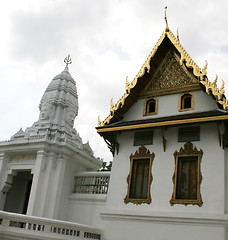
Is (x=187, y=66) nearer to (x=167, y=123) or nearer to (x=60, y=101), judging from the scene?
(x=167, y=123)

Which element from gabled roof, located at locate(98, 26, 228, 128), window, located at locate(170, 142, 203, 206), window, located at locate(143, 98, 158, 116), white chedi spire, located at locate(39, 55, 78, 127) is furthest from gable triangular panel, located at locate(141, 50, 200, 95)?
white chedi spire, located at locate(39, 55, 78, 127)

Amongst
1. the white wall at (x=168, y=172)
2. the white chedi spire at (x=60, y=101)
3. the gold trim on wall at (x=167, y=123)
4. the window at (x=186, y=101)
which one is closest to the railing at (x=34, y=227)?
the white wall at (x=168, y=172)

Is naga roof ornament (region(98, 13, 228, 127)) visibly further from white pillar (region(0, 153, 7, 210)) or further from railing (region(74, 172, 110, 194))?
white pillar (region(0, 153, 7, 210))

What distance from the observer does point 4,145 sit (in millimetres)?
14438

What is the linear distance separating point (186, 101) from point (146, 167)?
2.59 metres

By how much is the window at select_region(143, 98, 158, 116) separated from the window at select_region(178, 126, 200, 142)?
A: 4.63 ft

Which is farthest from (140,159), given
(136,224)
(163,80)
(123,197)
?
(163,80)

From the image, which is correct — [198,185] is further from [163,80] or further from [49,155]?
[49,155]

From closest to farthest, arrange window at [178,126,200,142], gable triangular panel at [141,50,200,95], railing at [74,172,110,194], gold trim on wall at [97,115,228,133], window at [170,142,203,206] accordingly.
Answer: gold trim on wall at [97,115,228,133]
window at [170,142,203,206]
window at [178,126,200,142]
gable triangular panel at [141,50,200,95]
railing at [74,172,110,194]

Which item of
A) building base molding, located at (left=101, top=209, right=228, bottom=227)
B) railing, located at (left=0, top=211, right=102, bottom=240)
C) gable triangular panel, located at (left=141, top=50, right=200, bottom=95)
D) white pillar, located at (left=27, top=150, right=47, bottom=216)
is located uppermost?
gable triangular panel, located at (left=141, top=50, right=200, bottom=95)

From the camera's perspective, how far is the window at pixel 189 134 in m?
10.0

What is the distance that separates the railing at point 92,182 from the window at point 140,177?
6.16 ft

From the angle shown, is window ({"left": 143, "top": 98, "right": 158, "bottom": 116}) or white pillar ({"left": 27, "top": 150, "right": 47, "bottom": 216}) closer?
window ({"left": 143, "top": 98, "right": 158, "bottom": 116})

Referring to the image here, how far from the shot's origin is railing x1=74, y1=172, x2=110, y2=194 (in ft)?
41.2
